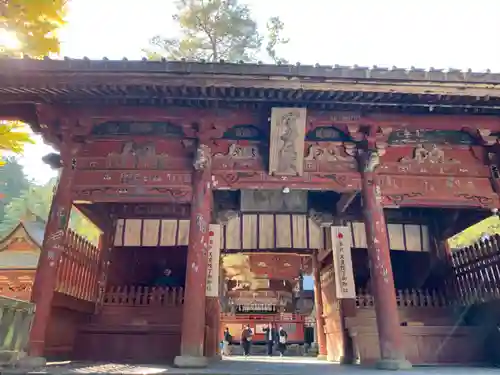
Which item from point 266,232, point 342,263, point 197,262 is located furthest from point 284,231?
point 197,262

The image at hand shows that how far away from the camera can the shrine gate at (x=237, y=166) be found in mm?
7551

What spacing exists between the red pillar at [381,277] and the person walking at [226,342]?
45.1 feet

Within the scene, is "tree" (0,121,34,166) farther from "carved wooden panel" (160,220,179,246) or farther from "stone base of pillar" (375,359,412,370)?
"stone base of pillar" (375,359,412,370)

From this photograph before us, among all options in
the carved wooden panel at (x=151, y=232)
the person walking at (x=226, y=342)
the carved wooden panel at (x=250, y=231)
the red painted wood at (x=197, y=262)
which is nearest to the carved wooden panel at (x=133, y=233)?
the carved wooden panel at (x=151, y=232)

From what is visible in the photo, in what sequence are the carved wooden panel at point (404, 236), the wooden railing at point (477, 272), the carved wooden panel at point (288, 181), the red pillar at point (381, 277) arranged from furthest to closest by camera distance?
the carved wooden panel at point (404, 236)
the wooden railing at point (477, 272)
the carved wooden panel at point (288, 181)
the red pillar at point (381, 277)

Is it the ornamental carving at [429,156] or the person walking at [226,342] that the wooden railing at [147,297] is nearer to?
the ornamental carving at [429,156]

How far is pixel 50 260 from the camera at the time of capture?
296 inches

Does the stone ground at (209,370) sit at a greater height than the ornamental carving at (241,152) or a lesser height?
lesser

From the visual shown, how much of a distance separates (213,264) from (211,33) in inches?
532

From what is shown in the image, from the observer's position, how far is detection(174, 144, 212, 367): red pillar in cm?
698

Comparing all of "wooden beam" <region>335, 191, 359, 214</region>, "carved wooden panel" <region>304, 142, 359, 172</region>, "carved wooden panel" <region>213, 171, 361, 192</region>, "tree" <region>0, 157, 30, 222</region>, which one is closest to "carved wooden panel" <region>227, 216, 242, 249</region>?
"wooden beam" <region>335, 191, 359, 214</region>

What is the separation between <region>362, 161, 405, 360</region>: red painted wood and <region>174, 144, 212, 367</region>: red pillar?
3.40 m

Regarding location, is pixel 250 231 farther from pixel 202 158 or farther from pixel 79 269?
pixel 79 269

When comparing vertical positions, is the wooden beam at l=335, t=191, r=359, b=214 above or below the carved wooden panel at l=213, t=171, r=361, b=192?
above
